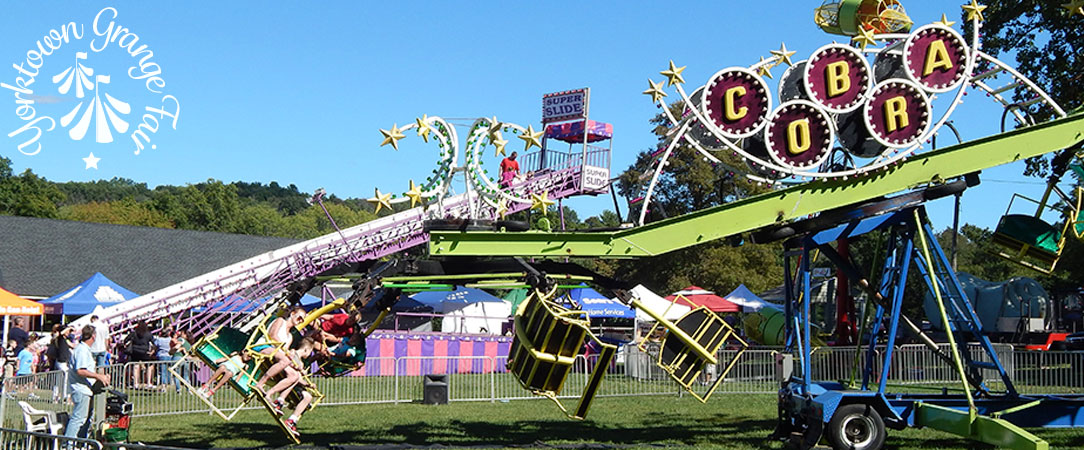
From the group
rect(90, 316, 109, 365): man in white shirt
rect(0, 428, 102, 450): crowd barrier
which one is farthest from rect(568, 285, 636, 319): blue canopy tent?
rect(0, 428, 102, 450): crowd barrier

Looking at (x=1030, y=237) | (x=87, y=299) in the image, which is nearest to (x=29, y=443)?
(x=1030, y=237)

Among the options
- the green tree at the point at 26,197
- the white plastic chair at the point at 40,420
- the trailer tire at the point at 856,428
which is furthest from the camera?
the green tree at the point at 26,197

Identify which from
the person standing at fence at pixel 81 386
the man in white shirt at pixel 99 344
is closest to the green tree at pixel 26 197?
the man in white shirt at pixel 99 344

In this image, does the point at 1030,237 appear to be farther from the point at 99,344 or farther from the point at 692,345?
the point at 99,344

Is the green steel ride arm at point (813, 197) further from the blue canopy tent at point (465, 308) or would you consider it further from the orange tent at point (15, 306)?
the blue canopy tent at point (465, 308)

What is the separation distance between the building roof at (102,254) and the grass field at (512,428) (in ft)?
74.1

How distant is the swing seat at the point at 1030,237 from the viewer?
44.5 feet

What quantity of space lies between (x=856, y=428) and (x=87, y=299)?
21951 mm

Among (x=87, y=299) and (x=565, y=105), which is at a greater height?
(x=565, y=105)

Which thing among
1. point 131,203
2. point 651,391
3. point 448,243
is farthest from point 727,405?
point 131,203

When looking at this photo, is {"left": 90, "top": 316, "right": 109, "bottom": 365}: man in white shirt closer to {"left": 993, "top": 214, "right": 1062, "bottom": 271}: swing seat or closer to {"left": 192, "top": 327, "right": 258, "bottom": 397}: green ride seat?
{"left": 192, "top": 327, "right": 258, "bottom": 397}: green ride seat

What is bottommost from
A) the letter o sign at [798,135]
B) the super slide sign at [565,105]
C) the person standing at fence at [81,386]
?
the person standing at fence at [81,386]

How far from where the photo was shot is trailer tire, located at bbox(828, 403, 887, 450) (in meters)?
11.9

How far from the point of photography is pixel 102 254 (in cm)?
4094
